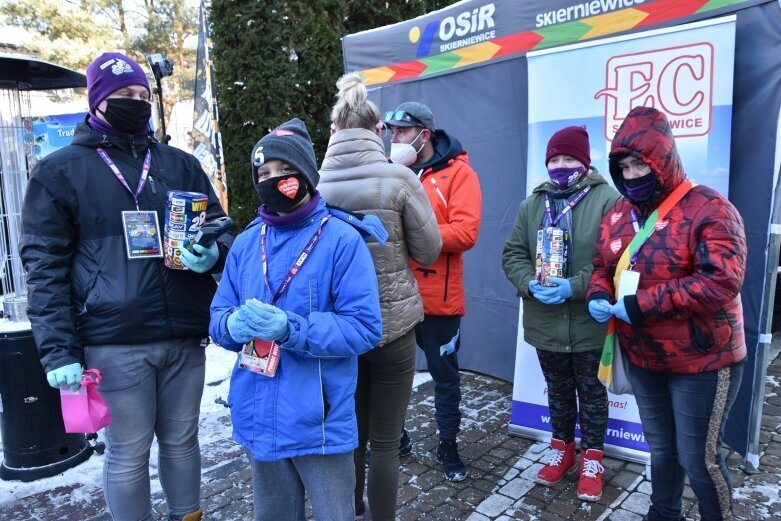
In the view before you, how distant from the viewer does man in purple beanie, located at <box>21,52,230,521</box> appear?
2141mm

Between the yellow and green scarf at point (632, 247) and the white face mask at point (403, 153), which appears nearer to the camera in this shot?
the yellow and green scarf at point (632, 247)

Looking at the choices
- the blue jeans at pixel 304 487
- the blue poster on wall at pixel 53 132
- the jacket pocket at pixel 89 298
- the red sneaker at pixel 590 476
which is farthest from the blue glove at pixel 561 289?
the blue poster on wall at pixel 53 132

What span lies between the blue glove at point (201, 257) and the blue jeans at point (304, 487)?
0.79m

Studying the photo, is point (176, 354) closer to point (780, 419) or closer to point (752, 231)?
point (752, 231)

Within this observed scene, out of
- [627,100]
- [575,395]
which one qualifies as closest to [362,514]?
[575,395]

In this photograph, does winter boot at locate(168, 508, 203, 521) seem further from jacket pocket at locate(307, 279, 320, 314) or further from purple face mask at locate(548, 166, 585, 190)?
purple face mask at locate(548, 166, 585, 190)

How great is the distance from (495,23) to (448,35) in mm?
477

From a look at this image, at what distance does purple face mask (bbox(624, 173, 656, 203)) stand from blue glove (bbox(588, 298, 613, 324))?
0.45m

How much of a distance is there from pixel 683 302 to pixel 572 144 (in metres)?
1.06

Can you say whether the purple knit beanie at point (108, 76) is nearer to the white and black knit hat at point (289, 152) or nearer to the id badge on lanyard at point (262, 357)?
the white and black knit hat at point (289, 152)

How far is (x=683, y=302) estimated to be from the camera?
2.13 meters

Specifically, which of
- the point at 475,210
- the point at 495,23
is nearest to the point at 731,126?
the point at 475,210

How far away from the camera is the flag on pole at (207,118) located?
5867mm

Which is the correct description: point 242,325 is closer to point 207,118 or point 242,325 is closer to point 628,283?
point 628,283
